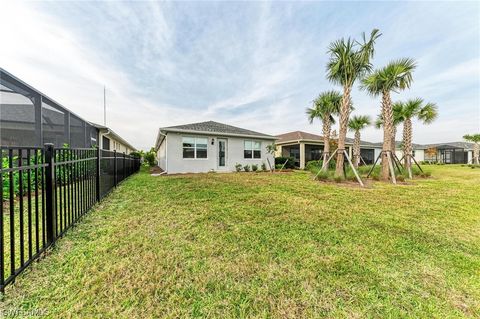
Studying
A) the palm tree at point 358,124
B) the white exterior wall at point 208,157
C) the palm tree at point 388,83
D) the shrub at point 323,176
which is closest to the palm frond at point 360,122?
the palm tree at point 358,124

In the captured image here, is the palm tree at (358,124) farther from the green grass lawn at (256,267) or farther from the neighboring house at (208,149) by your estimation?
the green grass lawn at (256,267)

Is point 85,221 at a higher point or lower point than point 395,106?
lower

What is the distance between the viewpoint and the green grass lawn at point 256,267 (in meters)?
1.81

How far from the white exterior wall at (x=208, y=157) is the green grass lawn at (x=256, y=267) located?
28.7ft

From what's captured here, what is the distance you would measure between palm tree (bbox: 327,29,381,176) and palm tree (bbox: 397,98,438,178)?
6.32 meters

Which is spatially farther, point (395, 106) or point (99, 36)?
point (395, 106)

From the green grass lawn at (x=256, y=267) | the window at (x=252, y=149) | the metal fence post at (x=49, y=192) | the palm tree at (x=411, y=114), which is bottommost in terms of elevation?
the green grass lawn at (x=256, y=267)

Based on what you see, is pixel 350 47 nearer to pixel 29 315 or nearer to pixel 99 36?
pixel 99 36

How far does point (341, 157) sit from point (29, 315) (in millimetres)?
11150

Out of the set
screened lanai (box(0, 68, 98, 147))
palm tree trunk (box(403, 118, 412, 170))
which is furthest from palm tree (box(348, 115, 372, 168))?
screened lanai (box(0, 68, 98, 147))

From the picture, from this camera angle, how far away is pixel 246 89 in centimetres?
1666

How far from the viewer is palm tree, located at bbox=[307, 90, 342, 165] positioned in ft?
45.3

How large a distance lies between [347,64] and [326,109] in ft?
15.3

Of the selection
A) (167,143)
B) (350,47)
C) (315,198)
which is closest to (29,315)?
(315,198)
